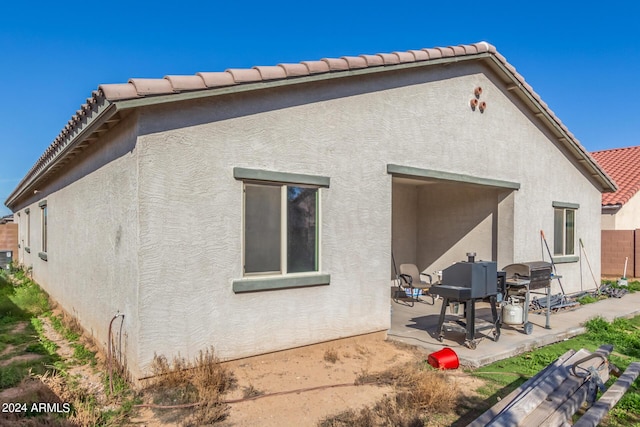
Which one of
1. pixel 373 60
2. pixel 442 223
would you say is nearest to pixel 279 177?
pixel 373 60

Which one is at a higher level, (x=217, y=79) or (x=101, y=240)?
(x=217, y=79)

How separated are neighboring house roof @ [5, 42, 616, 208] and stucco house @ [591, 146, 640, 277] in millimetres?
8467

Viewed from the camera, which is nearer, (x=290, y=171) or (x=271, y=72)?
(x=271, y=72)

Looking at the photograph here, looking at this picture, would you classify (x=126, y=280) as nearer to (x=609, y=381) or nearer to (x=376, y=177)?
(x=376, y=177)

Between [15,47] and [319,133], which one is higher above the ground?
[15,47]

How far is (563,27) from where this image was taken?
12.8 m

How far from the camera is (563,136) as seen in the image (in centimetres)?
1046

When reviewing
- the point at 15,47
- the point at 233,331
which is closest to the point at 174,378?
the point at 233,331

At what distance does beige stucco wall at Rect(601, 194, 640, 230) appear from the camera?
16109mm

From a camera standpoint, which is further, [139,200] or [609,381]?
[609,381]

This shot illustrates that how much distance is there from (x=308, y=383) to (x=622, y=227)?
16.8 meters

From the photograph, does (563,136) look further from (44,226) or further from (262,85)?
(44,226)

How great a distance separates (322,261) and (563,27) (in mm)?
11807

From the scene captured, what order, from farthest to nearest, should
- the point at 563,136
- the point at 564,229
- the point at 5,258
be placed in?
the point at 5,258
the point at 564,229
the point at 563,136
